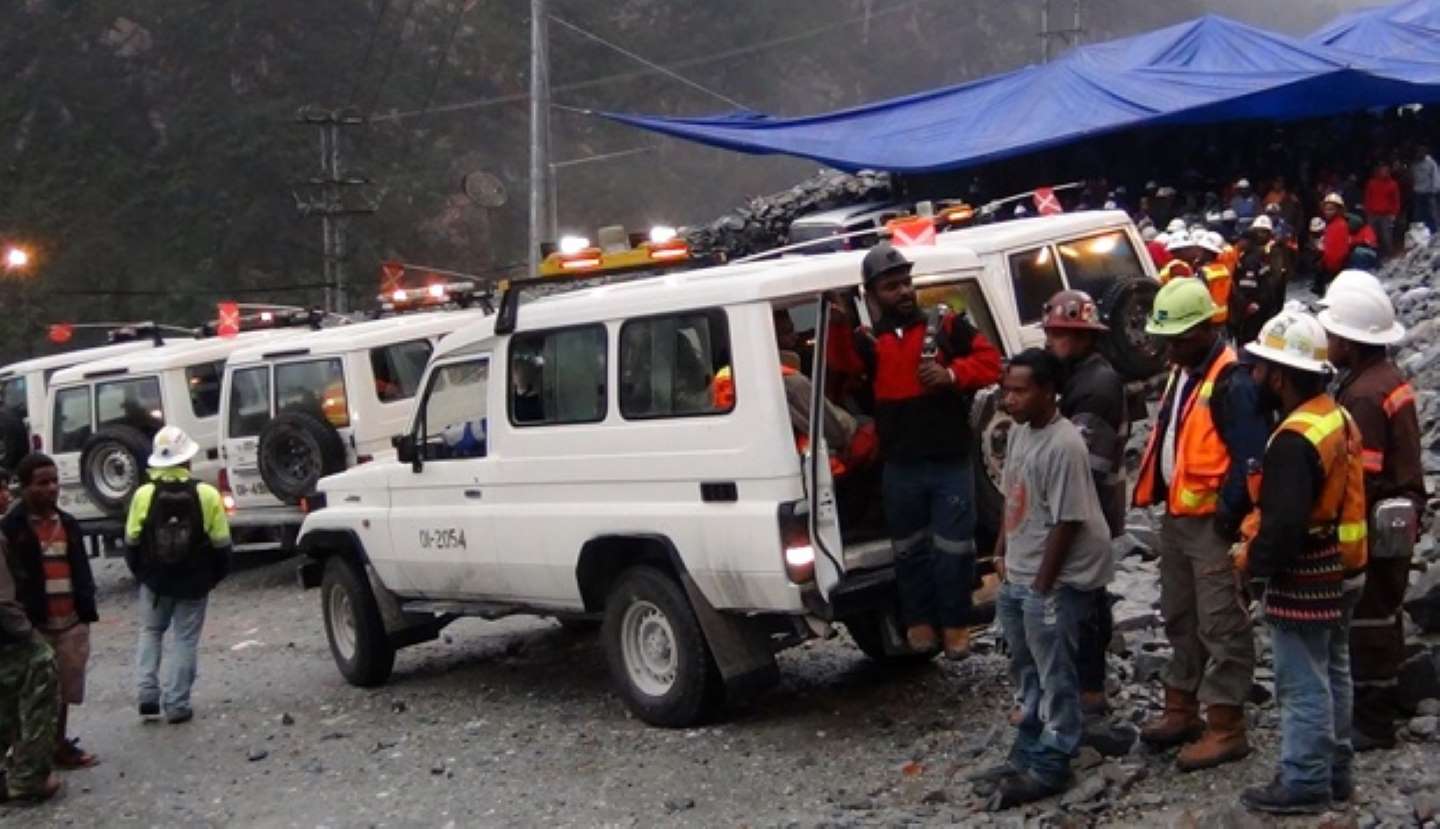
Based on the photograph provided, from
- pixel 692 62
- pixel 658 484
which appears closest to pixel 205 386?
pixel 658 484

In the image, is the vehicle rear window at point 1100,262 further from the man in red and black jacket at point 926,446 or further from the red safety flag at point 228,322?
the red safety flag at point 228,322

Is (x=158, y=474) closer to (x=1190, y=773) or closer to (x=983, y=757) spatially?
(x=983, y=757)

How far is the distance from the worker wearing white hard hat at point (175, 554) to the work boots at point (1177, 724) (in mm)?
5331

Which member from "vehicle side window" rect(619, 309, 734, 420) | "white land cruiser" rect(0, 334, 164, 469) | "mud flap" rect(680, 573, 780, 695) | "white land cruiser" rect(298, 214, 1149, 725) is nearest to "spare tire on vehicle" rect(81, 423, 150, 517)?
"white land cruiser" rect(0, 334, 164, 469)

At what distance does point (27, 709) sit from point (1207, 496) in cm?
537

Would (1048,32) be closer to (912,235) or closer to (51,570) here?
(912,235)

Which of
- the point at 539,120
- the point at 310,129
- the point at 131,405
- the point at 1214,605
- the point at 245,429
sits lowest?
the point at 1214,605

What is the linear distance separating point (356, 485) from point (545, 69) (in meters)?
16.0

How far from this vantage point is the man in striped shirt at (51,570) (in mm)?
7605

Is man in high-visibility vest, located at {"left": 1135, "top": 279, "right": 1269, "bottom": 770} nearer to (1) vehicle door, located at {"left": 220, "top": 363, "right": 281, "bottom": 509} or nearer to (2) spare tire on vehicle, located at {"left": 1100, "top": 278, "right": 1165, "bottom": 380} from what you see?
(2) spare tire on vehicle, located at {"left": 1100, "top": 278, "right": 1165, "bottom": 380}

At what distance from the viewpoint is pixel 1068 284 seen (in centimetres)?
1126

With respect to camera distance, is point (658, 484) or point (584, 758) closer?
point (658, 484)

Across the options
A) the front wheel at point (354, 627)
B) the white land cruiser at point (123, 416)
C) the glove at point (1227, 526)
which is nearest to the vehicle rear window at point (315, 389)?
the white land cruiser at point (123, 416)

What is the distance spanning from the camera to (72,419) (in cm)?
1503
